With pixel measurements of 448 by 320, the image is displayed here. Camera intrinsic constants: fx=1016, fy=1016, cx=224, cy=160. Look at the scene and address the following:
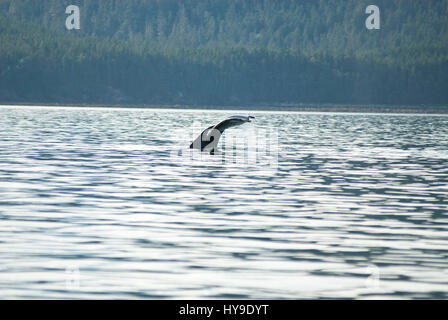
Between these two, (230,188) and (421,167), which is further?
(421,167)

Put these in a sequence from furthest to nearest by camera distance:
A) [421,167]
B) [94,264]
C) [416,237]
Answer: [421,167] < [416,237] < [94,264]

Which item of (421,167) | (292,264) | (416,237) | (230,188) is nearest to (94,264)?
(292,264)

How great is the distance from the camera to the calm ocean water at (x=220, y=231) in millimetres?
16109

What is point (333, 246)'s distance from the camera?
19688 mm

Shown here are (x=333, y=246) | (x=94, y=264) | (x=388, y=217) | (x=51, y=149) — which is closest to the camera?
(x=94, y=264)

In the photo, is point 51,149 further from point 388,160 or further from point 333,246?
point 333,246

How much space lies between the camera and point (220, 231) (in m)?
21.6

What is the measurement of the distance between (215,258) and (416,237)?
4.95 metres

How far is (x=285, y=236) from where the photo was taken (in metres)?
21.0

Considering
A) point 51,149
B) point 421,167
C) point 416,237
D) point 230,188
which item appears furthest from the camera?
point 51,149

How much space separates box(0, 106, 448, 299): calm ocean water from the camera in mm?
16109

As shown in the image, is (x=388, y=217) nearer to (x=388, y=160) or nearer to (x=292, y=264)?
(x=292, y=264)
